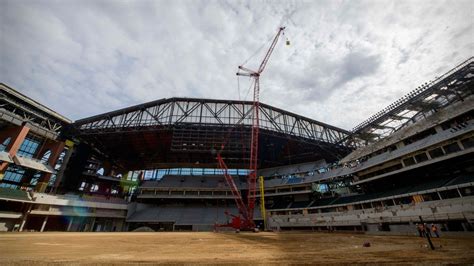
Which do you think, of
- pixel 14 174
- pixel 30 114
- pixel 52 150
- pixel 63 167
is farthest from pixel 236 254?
pixel 14 174

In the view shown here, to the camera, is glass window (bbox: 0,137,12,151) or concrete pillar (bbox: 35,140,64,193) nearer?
glass window (bbox: 0,137,12,151)

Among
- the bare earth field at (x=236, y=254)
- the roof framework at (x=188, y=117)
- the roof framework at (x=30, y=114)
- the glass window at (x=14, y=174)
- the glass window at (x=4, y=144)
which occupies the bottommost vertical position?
the bare earth field at (x=236, y=254)

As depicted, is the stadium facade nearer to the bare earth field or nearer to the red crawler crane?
the red crawler crane

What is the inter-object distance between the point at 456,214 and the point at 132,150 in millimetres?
64971

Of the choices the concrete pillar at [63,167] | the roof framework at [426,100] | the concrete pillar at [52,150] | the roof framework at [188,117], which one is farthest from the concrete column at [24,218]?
the roof framework at [426,100]

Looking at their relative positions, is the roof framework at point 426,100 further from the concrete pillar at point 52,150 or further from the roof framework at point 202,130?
the concrete pillar at point 52,150

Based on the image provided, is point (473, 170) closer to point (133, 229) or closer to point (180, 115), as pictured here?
point (180, 115)

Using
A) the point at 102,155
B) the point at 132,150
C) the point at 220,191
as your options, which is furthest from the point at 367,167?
the point at 102,155

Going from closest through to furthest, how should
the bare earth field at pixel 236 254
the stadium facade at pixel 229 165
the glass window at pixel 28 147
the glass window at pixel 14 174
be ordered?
1. the bare earth field at pixel 236 254
2. the stadium facade at pixel 229 165
3. the glass window at pixel 14 174
4. the glass window at pixel 28 147

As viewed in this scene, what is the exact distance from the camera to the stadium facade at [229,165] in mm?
26859

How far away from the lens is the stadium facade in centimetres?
2686

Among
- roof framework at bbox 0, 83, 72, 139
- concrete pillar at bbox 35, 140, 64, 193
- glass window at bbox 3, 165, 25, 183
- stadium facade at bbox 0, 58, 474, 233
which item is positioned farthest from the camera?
concrete pillar at bbox 35, 140, 64, 193

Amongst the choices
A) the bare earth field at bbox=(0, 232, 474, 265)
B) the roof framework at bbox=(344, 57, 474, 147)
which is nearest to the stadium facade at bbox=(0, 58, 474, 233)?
the roof framework at bbox=(344, 57, 474, 147)

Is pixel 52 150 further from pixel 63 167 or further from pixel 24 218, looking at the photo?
pixel 24 218
